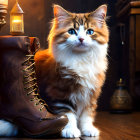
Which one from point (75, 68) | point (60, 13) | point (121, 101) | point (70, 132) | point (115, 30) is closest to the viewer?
point (70, 132)

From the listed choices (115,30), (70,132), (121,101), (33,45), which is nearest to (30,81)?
(33,45)

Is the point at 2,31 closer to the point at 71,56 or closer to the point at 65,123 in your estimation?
the point at 71,56

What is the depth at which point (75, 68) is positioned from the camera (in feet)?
4.44

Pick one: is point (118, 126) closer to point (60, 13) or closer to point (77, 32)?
point (77, 32)

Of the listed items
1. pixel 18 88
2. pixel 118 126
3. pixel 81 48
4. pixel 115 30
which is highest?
pixel 115 30

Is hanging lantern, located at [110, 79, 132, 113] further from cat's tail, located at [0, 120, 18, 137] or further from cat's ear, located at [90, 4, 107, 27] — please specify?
cat's tail, located at [0, 120, 18, 137]

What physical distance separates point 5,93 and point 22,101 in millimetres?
87

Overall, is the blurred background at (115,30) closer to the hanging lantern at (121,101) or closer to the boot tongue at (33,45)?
the hanging lantern at (121,101)

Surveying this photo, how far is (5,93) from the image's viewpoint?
127cm

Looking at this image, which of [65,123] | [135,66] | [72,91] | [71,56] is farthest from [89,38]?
[135,66]

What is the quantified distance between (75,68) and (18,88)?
0.28 m

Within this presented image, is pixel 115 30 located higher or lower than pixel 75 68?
higher

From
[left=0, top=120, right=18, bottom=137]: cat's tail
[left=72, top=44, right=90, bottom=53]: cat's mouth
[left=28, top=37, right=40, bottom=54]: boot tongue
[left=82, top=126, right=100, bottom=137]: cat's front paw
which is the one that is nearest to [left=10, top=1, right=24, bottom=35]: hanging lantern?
[left=28, top=37, right=40, bottom=54]: boot tongue

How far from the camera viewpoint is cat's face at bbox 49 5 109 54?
137 cm
